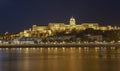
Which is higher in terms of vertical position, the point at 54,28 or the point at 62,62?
the point at 54,28

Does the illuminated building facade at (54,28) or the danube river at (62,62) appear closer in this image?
the danube river at (62,62)

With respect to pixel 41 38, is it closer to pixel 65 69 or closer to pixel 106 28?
pixel 106 28

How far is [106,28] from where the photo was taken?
11569 centimetres

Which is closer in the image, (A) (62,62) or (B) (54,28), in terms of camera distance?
(A) (62,62)

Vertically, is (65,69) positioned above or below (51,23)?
below

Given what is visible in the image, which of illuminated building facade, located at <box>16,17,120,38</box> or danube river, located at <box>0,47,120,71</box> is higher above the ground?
illuminated building facade, located at <box>16,17,120,38</box>

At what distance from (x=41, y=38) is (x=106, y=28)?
1519cm

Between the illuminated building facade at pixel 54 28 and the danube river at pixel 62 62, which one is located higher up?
the illuminated building facade at pixel 54 28

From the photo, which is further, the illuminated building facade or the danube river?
the illuminated building facade

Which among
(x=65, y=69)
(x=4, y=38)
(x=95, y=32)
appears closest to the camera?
(x=65, y=69)

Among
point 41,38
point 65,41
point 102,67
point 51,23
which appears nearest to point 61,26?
point 51,23

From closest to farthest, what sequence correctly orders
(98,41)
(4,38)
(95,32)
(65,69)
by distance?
1. (65,69)
2. (98,41)
3. (95,32)
4. (4,38)

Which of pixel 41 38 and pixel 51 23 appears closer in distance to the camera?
pixel 41 38

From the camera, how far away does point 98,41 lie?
98.8 metres
